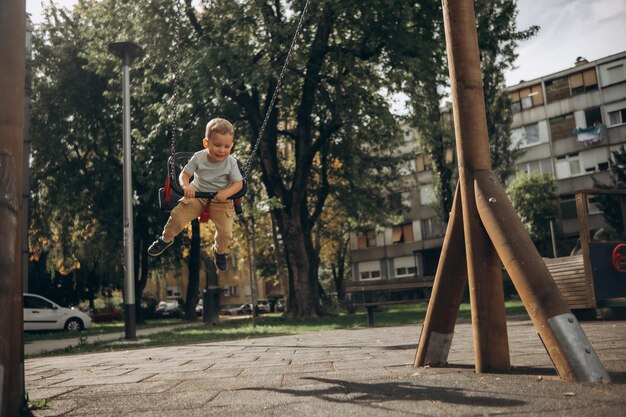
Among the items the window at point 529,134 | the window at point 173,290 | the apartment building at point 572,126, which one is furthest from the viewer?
the window at point 173,290

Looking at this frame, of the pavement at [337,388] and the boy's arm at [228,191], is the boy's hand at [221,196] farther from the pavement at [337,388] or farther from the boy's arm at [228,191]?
the pavement at [337,388]

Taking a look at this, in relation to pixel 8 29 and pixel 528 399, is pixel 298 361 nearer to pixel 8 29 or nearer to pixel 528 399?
pixel 528 399

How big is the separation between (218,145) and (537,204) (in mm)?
36021

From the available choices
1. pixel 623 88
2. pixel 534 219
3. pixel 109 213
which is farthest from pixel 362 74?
pixel 623 88

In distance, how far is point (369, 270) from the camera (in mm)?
58125

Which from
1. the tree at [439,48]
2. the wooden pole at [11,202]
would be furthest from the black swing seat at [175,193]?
the tree at [439,48]

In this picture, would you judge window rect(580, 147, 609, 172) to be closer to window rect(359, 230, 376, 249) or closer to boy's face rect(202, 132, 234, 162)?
window rect(359, 230, 376, 249)

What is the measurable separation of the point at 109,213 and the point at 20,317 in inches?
893

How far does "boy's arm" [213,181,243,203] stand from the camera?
5.70m

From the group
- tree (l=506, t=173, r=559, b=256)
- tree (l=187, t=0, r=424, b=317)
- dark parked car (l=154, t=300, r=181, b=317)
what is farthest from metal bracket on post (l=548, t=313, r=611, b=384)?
dark parked car (l=154, t=300, r=181, b=317)

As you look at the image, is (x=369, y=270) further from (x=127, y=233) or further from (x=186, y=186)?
(x=186, y=186)

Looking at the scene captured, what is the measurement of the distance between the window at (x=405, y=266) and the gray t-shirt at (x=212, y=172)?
49148 mm

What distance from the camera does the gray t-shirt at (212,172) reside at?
5.85 metres

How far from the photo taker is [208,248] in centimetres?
3994
